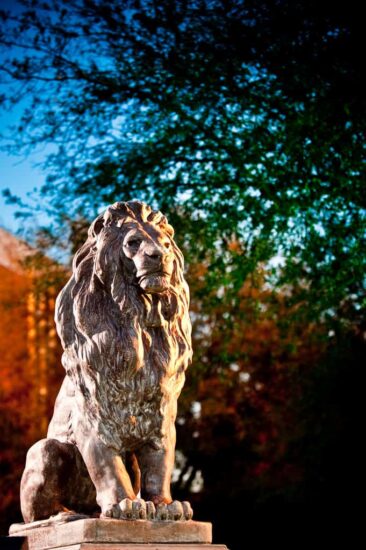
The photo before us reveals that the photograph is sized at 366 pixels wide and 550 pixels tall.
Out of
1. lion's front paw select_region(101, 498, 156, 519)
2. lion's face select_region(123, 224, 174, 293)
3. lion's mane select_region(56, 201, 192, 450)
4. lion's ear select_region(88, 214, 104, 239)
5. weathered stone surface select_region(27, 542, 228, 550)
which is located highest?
lion's ear select_region(88, 214, 104, 239)

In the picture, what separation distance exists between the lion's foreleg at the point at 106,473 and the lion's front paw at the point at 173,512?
0.53ft

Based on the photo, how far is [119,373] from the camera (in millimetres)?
5113

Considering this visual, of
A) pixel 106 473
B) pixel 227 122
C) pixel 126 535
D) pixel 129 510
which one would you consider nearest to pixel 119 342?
pixel 106 473

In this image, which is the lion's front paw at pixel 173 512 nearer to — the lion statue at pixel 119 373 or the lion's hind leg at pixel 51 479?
the lion statue at pixel 119 373

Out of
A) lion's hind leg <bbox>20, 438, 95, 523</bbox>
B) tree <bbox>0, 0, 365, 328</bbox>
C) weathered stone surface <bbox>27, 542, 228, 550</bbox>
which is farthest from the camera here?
tree <bbox>0, 0, 365, 328</bbox>

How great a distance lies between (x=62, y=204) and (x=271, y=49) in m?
3.76

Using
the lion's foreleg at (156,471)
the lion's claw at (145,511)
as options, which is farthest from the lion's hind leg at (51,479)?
the lion's claw at (145,511)

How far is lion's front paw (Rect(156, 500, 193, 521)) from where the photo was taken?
4.95 metres

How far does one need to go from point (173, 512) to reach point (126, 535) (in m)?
0.29

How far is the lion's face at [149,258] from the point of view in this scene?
5090mm

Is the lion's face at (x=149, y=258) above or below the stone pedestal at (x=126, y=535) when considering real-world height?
Result: above

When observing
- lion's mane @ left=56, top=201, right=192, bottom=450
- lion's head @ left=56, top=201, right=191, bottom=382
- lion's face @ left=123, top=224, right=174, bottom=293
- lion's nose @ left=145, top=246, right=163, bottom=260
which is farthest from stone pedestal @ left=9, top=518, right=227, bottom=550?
lion's nose @ left=145, top=246, right=163, bottom=260

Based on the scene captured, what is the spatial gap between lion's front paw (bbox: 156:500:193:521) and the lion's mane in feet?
1.13

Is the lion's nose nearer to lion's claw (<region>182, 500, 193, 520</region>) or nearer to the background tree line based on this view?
lion's claw (<region>182, 500, 193, 520</region>)
